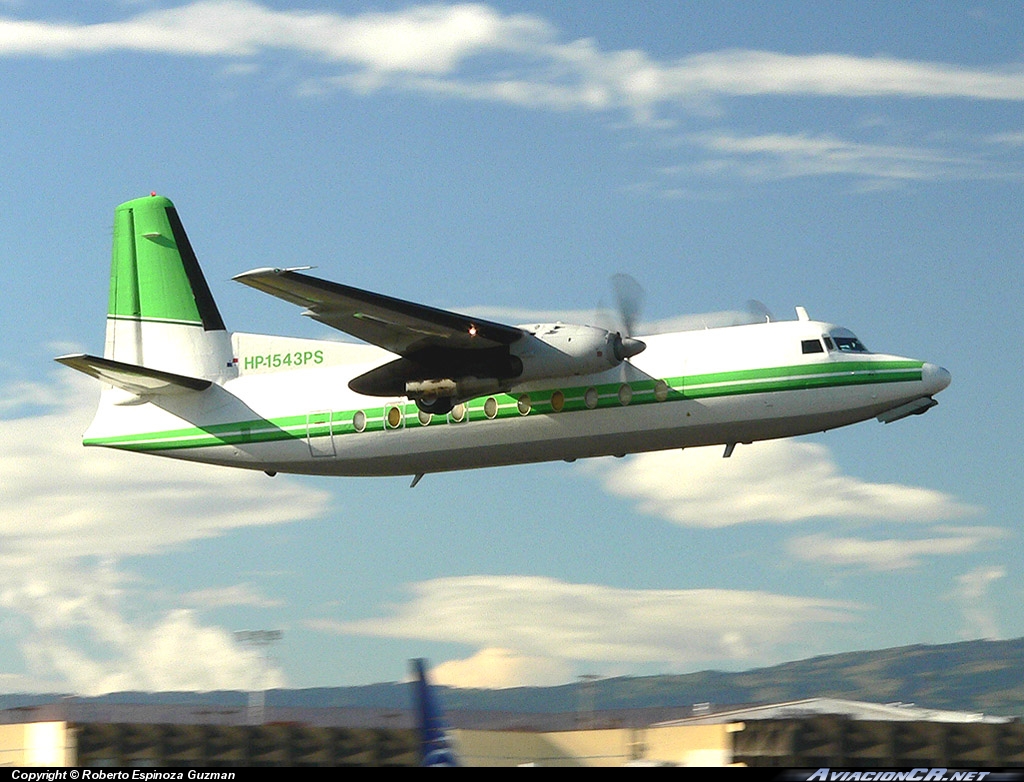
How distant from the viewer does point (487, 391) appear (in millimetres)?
23266

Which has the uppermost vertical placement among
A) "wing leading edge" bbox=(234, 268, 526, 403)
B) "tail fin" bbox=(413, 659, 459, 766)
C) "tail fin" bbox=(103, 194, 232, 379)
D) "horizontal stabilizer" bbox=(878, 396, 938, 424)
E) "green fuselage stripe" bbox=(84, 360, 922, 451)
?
"tail fin" bbox=(103, 194, 232, 379)

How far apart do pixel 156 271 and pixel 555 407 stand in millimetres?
10347

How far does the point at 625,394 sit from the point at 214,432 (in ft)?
27.4

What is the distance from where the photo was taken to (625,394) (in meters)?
23.1

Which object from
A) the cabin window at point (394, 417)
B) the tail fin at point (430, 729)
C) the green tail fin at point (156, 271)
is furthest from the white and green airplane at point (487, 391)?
the tail fin at point (430, 729)

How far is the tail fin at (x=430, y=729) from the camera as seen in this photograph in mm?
16375

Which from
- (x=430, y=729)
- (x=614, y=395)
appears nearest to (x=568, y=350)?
(x=614, y=395)

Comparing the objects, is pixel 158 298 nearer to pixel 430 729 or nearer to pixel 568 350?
pixel 568 350

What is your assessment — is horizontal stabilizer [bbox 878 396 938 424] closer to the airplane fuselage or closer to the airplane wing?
the airplane fuselage

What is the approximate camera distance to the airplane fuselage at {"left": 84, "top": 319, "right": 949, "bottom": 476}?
74.8ft

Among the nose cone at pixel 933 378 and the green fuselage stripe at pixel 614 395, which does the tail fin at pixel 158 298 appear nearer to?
the green fuselage stripe at pixel 614 395

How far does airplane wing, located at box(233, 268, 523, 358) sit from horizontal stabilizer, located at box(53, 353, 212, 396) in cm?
459

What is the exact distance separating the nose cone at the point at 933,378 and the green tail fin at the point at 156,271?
14.2 m

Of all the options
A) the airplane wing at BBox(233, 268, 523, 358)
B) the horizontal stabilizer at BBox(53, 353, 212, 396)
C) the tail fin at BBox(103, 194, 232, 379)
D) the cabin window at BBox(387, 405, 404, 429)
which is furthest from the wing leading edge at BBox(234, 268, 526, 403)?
the tail fin at BBox(103, 194, 232, 379)
